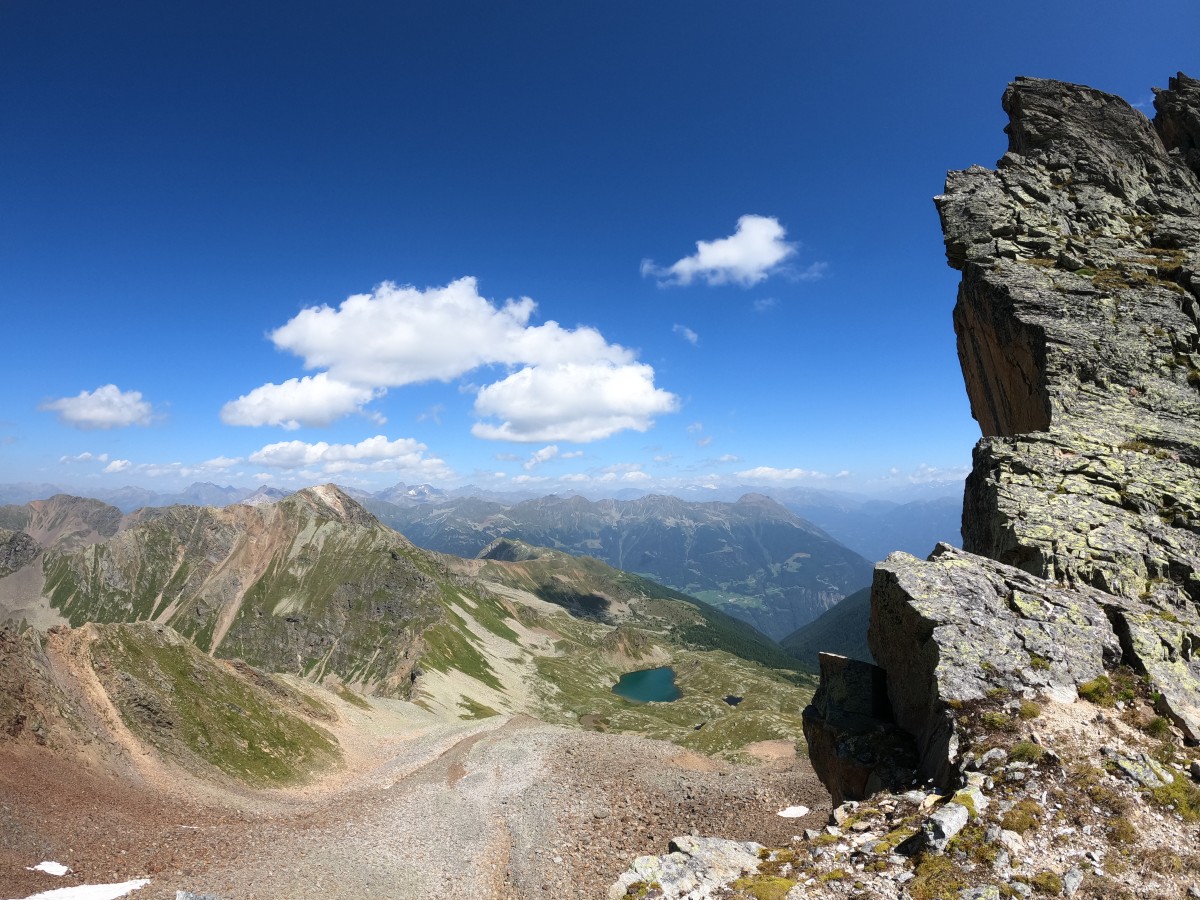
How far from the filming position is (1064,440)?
26484 mm

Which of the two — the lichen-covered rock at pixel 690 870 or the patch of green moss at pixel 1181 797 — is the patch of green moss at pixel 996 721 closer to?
the patch of green moss at pixel 1181 797

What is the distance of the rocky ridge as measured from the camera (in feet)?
38.2

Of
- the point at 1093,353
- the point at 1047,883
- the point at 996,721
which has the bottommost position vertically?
the point at 1047,883

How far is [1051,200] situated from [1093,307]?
13995 mm

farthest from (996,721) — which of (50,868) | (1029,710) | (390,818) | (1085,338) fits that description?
(390,818)

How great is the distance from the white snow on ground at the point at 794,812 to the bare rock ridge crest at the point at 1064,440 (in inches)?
1121

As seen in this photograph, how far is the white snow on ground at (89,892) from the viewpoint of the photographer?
89.6 ft

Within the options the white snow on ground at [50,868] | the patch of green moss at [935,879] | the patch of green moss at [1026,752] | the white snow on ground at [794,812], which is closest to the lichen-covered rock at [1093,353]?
the patch of green moss at [1026,752]

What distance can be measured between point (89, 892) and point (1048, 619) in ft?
145

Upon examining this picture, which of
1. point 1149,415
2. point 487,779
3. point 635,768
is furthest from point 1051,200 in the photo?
point 487,779

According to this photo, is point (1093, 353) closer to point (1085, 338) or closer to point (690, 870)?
point (1085, 338)

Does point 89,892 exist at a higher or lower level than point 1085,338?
lower

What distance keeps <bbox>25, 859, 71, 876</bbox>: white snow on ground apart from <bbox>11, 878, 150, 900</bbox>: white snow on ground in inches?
66.0

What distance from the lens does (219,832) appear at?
3769 centimetres
